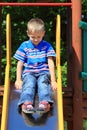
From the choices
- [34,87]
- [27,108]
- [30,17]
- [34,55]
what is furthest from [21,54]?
[30,17]

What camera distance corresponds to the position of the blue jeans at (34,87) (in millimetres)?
5129

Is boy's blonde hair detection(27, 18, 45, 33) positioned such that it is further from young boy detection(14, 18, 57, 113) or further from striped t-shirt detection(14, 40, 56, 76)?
striped t-shirt detection(14, 40, 56, 76)

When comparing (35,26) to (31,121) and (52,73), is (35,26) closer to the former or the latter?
(52,73)

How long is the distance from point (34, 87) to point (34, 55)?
48 cm

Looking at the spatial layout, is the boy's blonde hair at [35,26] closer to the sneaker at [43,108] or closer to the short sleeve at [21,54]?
the short sleeve at [21,54]

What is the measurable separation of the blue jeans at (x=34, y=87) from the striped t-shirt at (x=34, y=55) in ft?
0.28

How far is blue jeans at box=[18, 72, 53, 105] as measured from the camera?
5.13m

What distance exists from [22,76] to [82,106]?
3.00ft

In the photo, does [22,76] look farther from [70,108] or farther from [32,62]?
[70,108]

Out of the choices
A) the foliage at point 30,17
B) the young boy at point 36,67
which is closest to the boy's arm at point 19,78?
the young boy at point 36,67

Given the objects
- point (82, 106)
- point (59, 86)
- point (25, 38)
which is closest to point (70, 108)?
point (82, 106)

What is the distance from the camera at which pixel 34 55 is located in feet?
18.4

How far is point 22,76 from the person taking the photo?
561cm

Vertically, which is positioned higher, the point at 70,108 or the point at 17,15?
the point at 17,15
